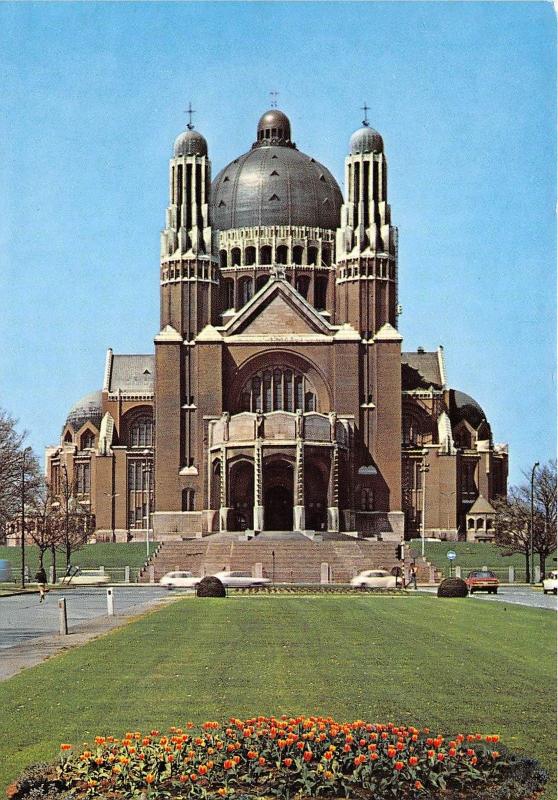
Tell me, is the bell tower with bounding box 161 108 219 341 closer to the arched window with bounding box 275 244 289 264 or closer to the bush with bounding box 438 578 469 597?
the arched window with bounding box 275 244 289 264

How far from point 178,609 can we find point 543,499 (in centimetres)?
5342

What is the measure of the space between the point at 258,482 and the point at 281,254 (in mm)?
28194

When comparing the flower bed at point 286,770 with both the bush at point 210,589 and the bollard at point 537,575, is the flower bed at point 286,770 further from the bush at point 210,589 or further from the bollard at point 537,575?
the bollard at point 537,575

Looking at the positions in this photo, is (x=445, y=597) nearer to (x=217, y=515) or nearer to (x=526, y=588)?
(x=526, y=588)

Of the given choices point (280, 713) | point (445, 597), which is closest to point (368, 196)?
point (445, 597)

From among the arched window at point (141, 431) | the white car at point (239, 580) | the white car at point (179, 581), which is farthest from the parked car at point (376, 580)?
the arched window at point (141, 431)

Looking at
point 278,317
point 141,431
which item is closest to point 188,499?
point 278,317

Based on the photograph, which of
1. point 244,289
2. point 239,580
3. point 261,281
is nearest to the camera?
point 239,580

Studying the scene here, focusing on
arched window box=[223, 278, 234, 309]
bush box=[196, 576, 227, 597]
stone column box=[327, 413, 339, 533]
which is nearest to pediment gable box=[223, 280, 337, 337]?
stone column box=[327, 413, 339, 533]

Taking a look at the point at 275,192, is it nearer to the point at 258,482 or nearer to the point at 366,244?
the point at 366,244

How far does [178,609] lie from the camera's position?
4362 cm

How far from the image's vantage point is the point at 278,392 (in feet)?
350

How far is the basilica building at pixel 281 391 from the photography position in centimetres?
10006

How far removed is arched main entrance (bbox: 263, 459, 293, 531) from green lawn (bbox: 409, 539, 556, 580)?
31.6 ft
